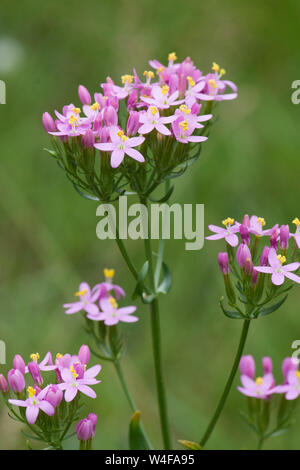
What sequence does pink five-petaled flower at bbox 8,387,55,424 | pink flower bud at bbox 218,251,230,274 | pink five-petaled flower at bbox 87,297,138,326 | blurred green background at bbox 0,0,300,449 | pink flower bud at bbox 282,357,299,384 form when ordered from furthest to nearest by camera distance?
blurred green background at bbox 0,0,300,449, pink five-petaled flower at bbox 87,297,138,326, pink flower bud at bbox 218,251,230,274, pink flower bud at bbox 282,357,299,384, pink five-petaled flower at bbox 8,387,55,424

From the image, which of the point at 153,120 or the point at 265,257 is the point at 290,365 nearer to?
the point at 265,257

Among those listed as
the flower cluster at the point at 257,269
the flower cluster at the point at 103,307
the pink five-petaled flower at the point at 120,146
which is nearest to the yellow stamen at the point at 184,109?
the pink five-petaled flower at the point at 120,146

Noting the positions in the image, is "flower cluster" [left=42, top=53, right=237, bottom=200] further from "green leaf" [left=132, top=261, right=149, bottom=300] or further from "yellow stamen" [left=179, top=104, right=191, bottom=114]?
"green leaf" [left=132, top=261, right=149, bottom=300]

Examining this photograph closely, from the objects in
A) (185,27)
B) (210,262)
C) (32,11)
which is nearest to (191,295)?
(210,262)

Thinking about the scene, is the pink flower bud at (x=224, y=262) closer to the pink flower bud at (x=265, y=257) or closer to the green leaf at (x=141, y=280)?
the pink flower bud at (x=265, y=257)

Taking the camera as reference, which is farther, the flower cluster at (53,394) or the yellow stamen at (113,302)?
the yellow stamen at (113,302)

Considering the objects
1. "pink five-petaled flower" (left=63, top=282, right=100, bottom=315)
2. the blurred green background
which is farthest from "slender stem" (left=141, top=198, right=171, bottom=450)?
the blurred green background
